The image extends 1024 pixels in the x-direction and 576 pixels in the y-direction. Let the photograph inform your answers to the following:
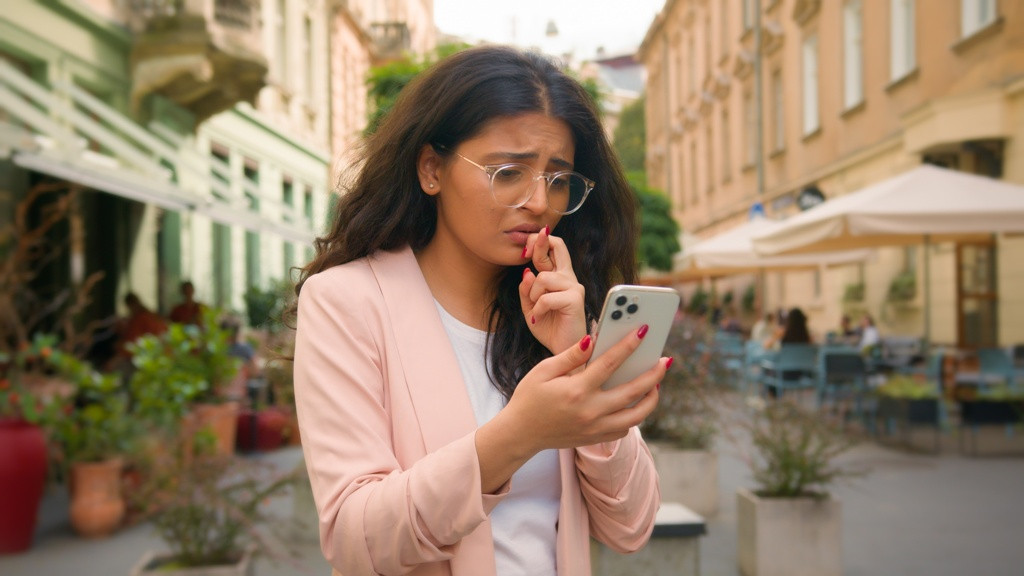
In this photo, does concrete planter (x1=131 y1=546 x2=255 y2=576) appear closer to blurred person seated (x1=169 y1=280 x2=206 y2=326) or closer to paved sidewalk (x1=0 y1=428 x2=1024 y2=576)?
paved sidewalk (x1=0 y1=428 x2=1024 y2=576)

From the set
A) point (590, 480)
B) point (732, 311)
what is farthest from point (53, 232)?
point (732, 311)

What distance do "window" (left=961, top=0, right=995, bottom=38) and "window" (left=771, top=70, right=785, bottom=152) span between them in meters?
10.6

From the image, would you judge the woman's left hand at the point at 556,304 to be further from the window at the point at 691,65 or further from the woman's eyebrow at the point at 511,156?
the window at the point at 691,65

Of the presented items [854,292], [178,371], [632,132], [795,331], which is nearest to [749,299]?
[854,292]

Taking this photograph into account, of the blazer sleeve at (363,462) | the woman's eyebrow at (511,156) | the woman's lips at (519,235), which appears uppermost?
the woman's eyebrow at (511,156)

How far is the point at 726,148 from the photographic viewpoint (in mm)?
31703

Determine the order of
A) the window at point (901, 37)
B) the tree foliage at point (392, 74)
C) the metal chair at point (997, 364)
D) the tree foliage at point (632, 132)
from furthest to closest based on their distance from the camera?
1. the tree foliage at point (632, 132)
2. the window at point (901, 37)
3. the metal chair at point (997, 364)
4. the tree foliage at point (392, 74)

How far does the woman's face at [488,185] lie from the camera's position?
1726 millimetres

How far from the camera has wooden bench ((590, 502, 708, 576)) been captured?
4.38 metres

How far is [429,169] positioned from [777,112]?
2492 cm

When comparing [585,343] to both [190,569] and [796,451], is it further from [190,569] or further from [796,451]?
[796,451]

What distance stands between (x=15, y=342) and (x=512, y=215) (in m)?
6.83

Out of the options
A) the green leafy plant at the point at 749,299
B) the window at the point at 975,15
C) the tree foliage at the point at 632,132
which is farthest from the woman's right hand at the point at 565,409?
the tree foliage at the point at 632,132

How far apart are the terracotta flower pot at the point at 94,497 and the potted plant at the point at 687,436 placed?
3590 mm
